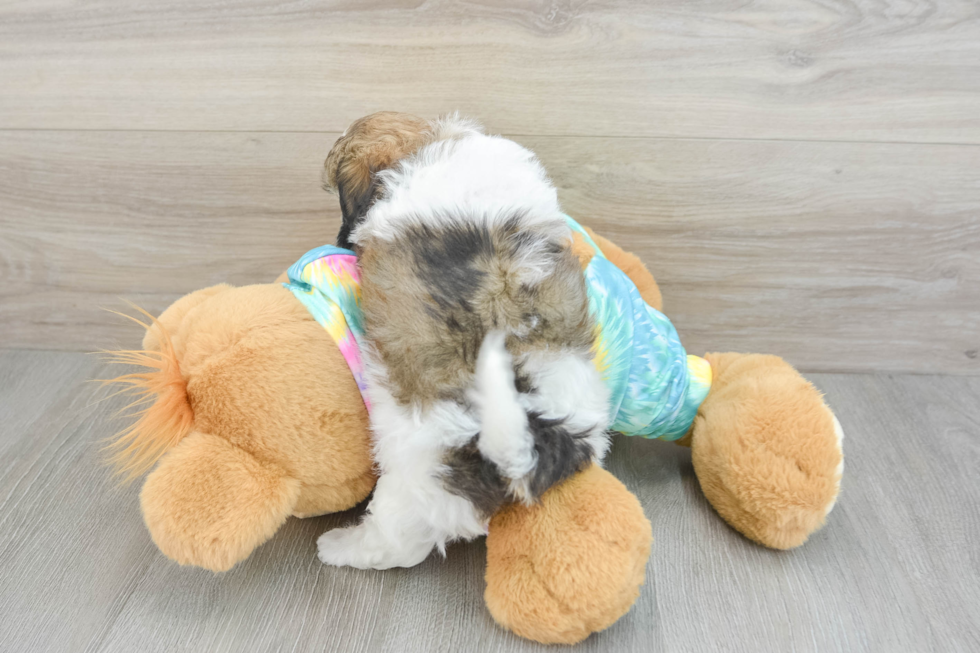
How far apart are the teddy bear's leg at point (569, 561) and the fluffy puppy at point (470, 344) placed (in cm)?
3

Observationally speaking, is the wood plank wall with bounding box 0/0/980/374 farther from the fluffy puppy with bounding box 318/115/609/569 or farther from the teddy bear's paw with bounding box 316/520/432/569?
the teddy bear's paw with bounding box 316/520/432/569

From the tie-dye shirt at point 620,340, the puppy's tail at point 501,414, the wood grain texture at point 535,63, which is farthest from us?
the wood grain texture at point 535,63

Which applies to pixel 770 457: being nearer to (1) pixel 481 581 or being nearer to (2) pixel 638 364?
(2) pixel 638 364

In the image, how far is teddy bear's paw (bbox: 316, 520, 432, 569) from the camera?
2.09 ft

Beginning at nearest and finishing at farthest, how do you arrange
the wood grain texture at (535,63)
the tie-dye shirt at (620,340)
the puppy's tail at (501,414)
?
the puppy's tail at (501,414) < the tie-dye shirt at (620,340) < the wood grain texture at (535,63)

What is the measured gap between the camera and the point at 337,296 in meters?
0.62

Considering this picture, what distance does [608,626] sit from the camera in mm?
592

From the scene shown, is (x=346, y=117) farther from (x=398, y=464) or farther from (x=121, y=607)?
(x=121, y=607)

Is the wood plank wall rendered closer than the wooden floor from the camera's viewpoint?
No

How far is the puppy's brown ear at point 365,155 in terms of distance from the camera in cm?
63

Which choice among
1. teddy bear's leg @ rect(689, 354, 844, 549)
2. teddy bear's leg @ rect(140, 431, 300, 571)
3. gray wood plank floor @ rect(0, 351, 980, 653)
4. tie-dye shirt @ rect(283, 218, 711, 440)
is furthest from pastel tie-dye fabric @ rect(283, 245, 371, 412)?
teddy bear's leg @ rect(689, 354, 844, 549)

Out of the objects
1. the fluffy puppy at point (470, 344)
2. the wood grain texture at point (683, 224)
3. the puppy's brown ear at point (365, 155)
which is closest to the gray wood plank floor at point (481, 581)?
the fluffy puppy at point (470, 344)

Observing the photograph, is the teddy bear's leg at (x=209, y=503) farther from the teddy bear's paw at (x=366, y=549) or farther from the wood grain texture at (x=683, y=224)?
the wood grain texture at (x=683, y=224)

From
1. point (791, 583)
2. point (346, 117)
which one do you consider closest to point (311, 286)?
point (346, 117)
